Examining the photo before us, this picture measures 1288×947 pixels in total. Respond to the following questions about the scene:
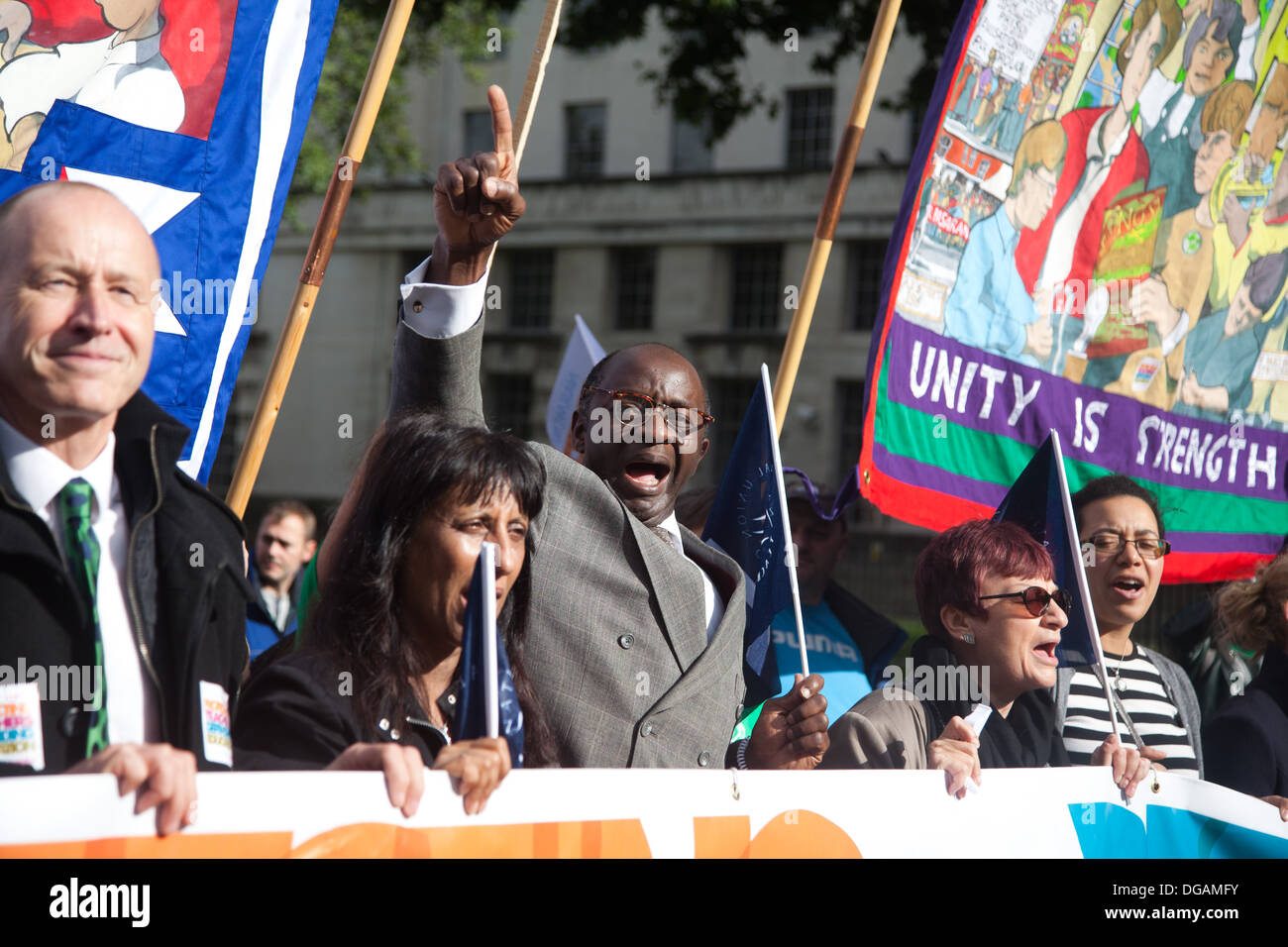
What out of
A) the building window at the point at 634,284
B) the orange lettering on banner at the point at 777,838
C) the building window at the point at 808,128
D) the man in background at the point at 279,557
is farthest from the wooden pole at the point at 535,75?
the building window at the point at 634,284

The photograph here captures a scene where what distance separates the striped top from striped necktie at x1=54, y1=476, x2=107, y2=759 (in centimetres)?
241

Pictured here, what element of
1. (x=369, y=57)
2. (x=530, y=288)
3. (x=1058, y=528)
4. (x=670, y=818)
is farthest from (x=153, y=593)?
(x=530, y=288)

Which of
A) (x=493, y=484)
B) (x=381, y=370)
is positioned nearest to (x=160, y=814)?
(x=493, y=484)

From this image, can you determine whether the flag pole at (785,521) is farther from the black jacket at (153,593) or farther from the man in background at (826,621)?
the black jacket at (153,593)

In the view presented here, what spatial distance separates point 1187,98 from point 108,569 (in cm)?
475

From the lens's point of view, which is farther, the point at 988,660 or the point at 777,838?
the point at 988,660

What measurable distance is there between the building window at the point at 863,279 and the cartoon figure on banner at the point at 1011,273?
21008 millimetres

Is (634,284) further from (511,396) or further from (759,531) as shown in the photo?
(759,531)

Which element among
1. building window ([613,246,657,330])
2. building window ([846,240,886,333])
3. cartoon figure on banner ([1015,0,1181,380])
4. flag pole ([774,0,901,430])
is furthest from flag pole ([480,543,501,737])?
building window ([613,246,657,330])

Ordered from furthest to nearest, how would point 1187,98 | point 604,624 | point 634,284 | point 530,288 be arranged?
point 530,288 → point 634,284 → point 1187,98 → point 604,624

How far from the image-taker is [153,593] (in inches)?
74.4

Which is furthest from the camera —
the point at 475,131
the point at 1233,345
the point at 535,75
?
the point at 475,131

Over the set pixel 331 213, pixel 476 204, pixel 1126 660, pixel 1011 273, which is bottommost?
pixel 1126 660

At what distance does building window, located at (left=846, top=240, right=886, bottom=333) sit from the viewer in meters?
25.8
